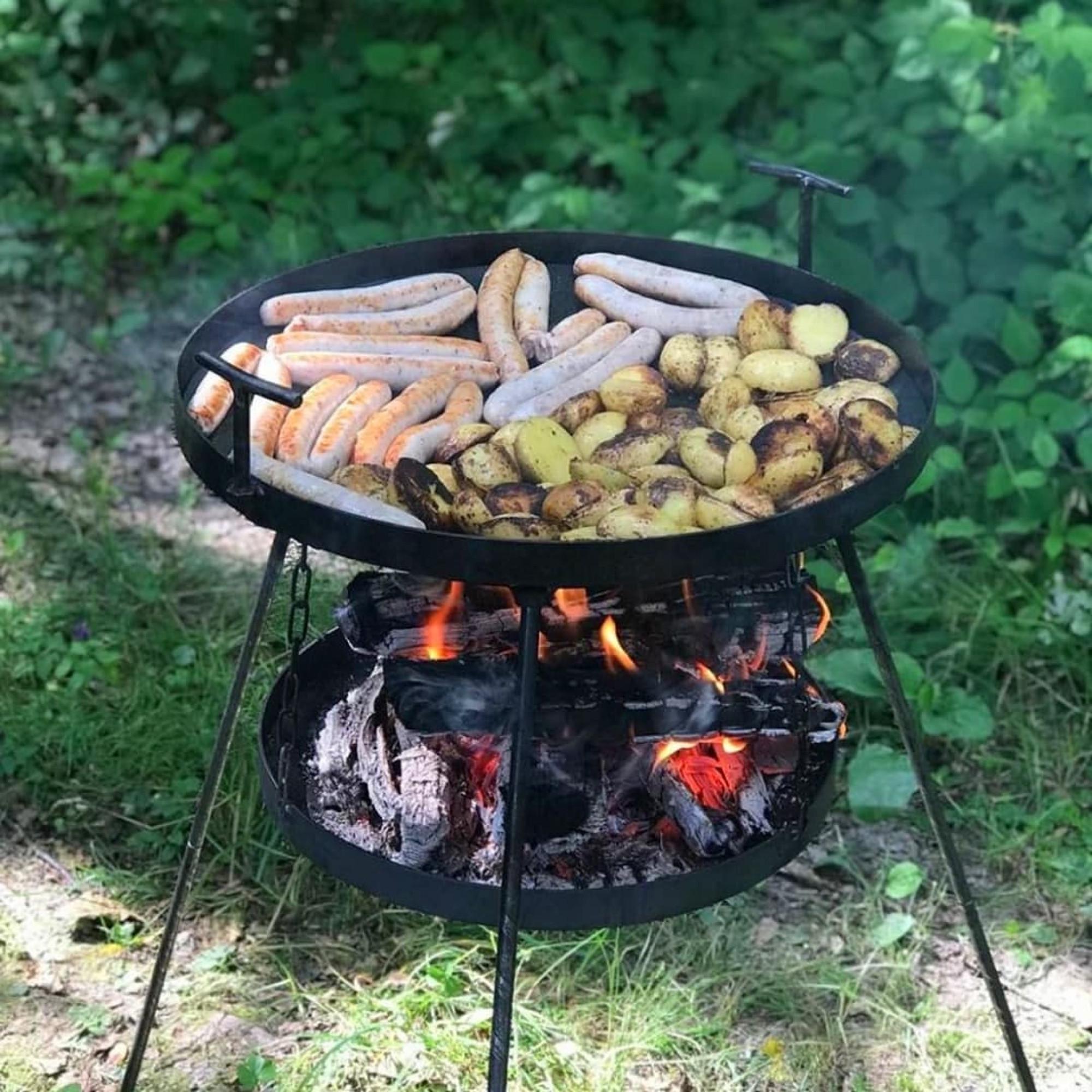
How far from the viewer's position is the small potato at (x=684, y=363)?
117 inches

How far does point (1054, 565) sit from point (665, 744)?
6.95 ft

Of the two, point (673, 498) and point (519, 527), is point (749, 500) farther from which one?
point (519, 527)

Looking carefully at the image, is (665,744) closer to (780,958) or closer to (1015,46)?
(780,958)

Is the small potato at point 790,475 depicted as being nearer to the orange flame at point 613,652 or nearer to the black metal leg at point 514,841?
the orange flame at point 613,652

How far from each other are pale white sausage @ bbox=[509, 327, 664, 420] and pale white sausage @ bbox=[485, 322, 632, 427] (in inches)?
0.5

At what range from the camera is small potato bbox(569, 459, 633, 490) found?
2.61 metres

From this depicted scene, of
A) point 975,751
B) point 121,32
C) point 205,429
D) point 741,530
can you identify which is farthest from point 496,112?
point 741,530

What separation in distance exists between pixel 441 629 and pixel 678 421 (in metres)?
0.59

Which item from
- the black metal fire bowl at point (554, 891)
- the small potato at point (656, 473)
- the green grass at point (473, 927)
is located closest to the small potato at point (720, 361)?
the small potato at point (656, 473)

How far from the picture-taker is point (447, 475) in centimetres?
263

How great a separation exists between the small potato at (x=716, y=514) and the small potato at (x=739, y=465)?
138 millimetres

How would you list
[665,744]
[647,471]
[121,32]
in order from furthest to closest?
[121,32] → [665,744] → [647,471]

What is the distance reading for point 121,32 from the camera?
6.68 metres

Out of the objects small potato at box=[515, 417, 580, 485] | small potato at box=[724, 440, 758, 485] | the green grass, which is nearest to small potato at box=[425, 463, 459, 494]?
small potato at box=[515, 417, 580, 485]
